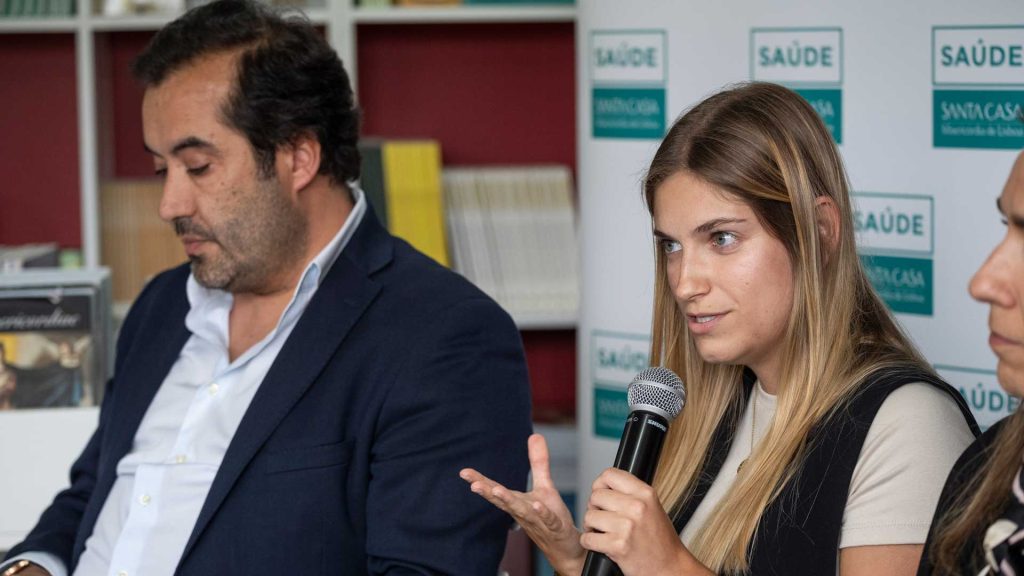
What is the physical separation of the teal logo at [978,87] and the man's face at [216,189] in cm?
106

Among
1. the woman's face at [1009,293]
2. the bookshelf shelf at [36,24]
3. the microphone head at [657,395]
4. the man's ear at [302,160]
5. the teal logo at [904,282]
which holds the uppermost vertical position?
the bookshelf shelf at [36,24]

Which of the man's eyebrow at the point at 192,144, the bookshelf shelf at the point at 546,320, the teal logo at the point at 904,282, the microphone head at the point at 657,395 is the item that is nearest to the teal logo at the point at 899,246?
the teal logo at the point at 904,282

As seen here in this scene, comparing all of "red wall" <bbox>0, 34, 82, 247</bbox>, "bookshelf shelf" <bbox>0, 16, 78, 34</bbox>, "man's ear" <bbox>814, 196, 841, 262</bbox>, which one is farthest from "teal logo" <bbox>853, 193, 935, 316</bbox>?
"red wall" <bbox>0, 34, 82, 247</bbox>

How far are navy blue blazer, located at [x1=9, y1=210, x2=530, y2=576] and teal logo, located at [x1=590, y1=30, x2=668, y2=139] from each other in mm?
751

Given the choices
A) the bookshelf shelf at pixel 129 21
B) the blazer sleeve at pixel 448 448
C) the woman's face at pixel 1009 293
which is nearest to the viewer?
the woman's face at pixel 1009 293

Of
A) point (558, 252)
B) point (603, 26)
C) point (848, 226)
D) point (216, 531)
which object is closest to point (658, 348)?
point (848, 226)

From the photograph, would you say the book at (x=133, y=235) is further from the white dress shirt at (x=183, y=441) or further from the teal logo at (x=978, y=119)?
the teal logo at (x=978, y=119)

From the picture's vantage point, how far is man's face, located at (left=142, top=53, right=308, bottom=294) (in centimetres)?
209

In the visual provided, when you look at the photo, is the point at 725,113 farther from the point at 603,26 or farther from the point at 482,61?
the point at 482,61

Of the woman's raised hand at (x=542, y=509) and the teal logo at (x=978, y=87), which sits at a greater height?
the teal logo at (x=978, y=87)

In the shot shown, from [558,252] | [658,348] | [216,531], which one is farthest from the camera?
[558,252]

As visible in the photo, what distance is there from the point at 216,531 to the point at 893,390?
0.99 meters

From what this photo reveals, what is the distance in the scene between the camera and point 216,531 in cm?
190

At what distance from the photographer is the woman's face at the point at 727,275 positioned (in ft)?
5.07
